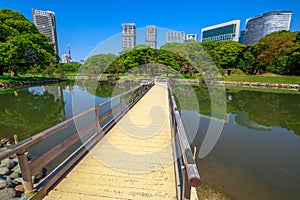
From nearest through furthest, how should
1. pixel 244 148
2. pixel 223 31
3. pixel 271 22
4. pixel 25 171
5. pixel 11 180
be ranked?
pixel 25 171
pixel 11 180
pixel 244 148
pixel 271 22
pixel 223 31

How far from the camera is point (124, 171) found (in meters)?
2.62

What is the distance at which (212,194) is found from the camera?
3373 millimetres

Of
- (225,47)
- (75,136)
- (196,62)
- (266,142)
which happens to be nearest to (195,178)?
(75,136)

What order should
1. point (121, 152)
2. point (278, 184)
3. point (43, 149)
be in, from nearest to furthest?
1. point (121, 152)
2. point (278, 184)
3. point (43, 149)

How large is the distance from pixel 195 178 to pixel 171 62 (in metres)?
33.4

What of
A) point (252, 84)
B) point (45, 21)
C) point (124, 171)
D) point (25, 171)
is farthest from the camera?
point (45, 21)

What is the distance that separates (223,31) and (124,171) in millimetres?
119066

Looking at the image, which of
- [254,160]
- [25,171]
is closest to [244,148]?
[254,160]

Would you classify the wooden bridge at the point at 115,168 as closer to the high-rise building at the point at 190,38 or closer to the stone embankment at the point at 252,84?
the stone embankment at the point at 252,84

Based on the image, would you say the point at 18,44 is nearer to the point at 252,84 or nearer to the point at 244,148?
the point at 244,148

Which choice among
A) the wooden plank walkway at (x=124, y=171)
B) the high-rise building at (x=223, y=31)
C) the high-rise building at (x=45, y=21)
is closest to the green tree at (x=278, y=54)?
the wooden plank walkway at (x=124, y=171)

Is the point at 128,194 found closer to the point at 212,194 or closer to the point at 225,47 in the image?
the point at 212,194

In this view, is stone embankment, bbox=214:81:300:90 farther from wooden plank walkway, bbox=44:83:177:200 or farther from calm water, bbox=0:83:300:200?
wooden plank walkway, bbox=44:83:177:200

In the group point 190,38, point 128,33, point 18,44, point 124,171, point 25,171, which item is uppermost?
point 190,38
